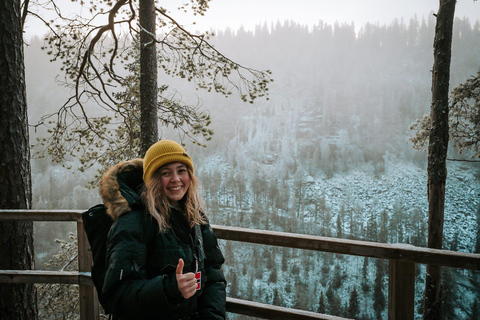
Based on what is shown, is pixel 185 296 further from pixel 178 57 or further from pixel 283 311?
pixel 178 57

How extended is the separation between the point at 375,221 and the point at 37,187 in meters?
111

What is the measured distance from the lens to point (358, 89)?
194625 mm

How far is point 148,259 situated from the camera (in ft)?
4.91

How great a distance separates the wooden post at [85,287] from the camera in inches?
99.0

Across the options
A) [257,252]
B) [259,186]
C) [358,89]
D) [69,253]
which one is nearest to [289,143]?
[259,186]

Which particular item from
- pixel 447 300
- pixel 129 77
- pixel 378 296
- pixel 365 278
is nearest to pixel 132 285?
pixel 129 77

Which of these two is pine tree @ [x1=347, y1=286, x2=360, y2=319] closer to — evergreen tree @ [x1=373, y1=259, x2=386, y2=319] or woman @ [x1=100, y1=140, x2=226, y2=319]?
evergreen tree @ [x1=373, y1=259, x2=386, y2=319]

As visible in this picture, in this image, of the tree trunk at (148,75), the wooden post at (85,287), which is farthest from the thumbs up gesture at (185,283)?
the tree trunk at (148,75)

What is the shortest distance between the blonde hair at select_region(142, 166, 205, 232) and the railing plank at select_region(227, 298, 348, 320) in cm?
72

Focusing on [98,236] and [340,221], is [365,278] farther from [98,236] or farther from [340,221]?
[98,236]

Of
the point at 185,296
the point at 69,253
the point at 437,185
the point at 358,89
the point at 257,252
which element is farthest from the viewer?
the point at 358,89

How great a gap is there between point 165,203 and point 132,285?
43cm

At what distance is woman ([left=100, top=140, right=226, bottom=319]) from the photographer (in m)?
1.36

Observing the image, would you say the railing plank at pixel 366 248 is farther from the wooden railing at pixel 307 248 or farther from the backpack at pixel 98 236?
the backpack at pixel 98 236
